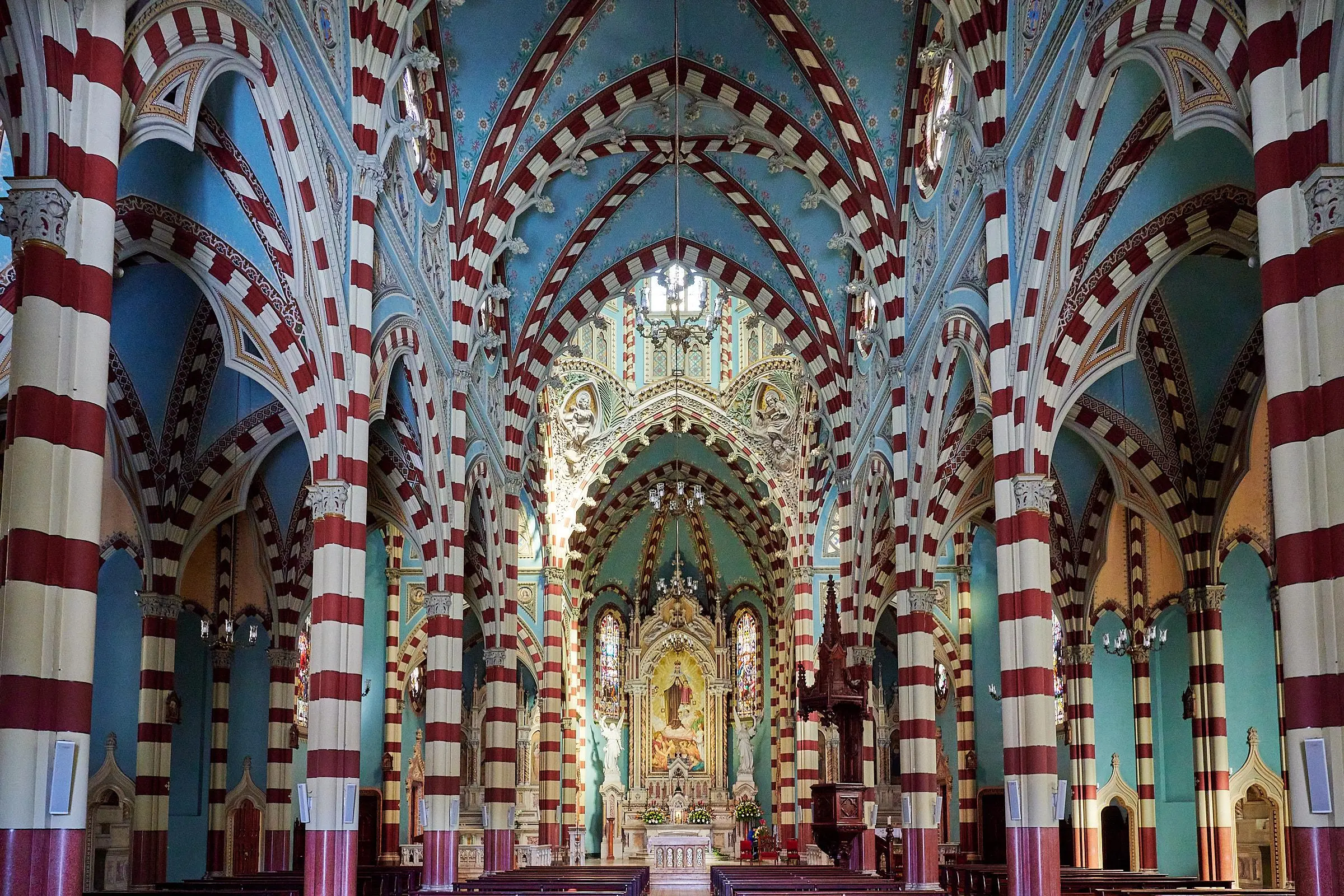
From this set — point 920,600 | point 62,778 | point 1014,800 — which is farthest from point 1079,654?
point 62,778

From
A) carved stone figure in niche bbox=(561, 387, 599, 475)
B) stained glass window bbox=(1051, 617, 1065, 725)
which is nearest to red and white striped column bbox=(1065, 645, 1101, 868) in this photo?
stained glass window bbox=(1051, 617, 1065, 725)

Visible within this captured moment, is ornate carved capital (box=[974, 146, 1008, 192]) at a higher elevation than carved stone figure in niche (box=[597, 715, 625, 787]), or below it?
higher

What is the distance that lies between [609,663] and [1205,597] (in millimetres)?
28035

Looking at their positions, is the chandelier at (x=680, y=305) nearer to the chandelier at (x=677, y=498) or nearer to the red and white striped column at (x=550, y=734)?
the chandelier at (x=677, y=498)

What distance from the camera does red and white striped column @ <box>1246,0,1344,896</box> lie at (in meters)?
8.33

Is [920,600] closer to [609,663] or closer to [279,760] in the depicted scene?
[279,760]

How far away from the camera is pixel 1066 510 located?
25.6 m

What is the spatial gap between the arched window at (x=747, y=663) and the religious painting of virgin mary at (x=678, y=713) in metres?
1.27

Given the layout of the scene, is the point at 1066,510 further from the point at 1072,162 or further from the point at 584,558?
the point at 584,558

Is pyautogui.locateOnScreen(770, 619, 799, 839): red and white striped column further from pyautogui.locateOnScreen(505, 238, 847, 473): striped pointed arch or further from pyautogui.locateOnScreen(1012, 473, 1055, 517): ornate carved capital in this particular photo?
pyautogui.locateOnScreen(1012, 473, 1055, 517): ornate carved capital

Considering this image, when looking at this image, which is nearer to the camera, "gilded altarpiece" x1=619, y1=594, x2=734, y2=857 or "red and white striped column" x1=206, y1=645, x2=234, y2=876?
"red and white striped column" x1=206, y1=645, x2=234, y2=876

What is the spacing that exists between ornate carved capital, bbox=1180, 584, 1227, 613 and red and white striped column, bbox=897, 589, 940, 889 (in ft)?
14.0

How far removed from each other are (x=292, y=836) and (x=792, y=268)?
610 inches

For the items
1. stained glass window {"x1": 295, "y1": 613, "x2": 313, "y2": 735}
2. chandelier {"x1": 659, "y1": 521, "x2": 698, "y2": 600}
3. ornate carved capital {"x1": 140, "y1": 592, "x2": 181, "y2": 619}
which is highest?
chandelier {"x1": 659, "y1": 521, "x2": 698, "y2": 600}
